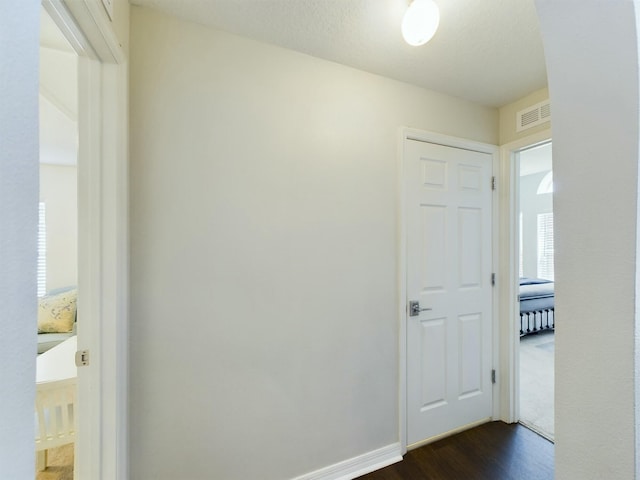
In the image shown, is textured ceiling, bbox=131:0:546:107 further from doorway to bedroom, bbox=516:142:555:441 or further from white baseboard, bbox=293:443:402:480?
white baseboard, bbox=293:443:402:480

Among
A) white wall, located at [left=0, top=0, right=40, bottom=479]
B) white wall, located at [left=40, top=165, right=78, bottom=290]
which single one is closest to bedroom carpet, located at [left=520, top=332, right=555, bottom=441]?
white wall, located at [left=0, top=0, right=40, bottom=479]

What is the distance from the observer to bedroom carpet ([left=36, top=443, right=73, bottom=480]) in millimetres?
1565

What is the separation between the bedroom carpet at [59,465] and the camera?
5.14ft

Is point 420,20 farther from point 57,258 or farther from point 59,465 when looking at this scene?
point 57,258

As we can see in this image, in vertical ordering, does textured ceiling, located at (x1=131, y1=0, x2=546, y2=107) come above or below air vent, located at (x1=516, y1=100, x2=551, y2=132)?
above

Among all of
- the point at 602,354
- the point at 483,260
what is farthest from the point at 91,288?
→ the point at 483,260

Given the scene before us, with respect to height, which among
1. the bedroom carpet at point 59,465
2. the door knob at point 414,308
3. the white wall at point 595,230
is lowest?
the bedroom carpet at point 59,465

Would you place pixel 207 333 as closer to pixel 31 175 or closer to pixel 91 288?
pixel 91 288

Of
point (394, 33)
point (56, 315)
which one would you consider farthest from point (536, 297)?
point (56, 315)

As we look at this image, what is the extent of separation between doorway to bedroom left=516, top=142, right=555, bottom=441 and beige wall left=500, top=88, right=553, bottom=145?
13 cm

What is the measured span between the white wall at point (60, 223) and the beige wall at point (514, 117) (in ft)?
15.2

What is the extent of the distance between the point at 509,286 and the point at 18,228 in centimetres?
258

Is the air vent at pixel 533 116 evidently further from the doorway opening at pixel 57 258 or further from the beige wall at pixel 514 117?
the doorway opening at pixel 57 258

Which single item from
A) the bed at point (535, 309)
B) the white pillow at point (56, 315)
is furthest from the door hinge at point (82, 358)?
the bed at point (535, 309)
